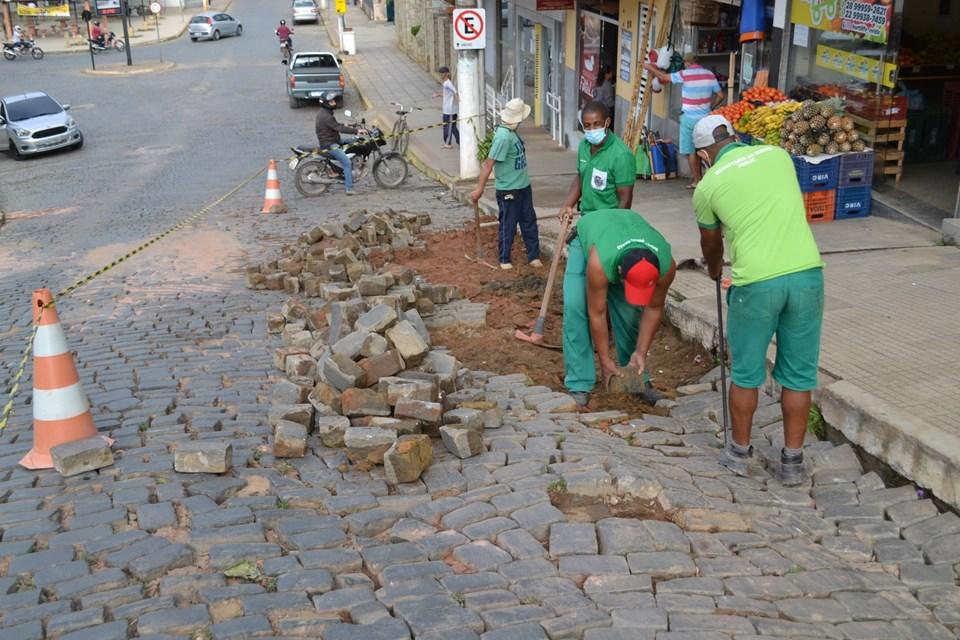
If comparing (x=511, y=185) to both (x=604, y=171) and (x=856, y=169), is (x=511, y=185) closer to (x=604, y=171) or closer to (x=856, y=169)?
(x=604, y=171)

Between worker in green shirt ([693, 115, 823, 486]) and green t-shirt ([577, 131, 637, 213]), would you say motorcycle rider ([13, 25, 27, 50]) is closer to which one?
green t-shirt ([577, 131, 637, 213])

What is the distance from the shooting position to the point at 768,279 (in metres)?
4.92

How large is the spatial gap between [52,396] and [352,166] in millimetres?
12037

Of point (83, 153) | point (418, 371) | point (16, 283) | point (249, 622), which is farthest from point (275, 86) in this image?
point (249, 622)

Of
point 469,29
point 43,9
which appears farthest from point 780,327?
point 43,9

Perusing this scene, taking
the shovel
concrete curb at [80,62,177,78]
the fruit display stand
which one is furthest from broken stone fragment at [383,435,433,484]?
concrete curb at [80,62,177,78]

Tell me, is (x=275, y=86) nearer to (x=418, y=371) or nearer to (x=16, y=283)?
(x=16, y=283)

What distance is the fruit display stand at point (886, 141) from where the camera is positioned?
403 inches

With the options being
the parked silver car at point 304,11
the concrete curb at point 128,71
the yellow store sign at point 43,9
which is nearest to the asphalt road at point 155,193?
the concrete curb at point 128,71

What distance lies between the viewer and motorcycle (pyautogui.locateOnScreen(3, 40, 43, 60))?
4212 centimetres

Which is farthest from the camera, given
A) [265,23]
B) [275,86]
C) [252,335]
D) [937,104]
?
[265,23]

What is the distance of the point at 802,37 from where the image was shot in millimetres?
11117

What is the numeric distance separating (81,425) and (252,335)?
2954 mm

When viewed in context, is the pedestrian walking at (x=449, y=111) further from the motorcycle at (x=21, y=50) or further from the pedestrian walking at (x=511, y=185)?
the motorcycle at (x=21, y=50)
